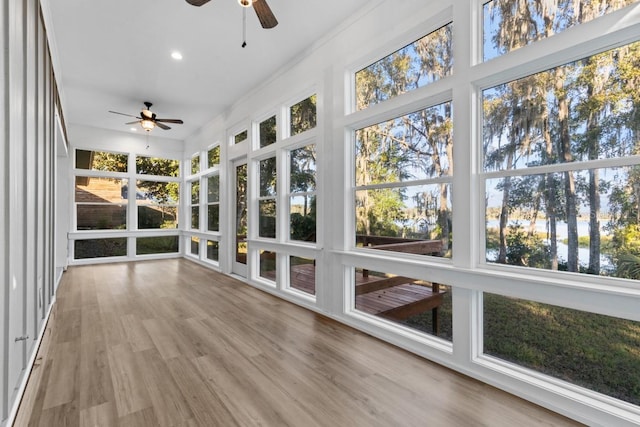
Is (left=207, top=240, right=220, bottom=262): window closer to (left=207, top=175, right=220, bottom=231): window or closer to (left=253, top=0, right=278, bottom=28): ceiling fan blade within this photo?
(left=207, top=175, right=220, bottom=231): window

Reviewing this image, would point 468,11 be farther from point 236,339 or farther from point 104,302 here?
point 104,302

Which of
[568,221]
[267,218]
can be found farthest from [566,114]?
[267,218]

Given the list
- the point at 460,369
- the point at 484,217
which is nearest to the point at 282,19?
the point at 484,217

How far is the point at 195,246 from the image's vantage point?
779cm

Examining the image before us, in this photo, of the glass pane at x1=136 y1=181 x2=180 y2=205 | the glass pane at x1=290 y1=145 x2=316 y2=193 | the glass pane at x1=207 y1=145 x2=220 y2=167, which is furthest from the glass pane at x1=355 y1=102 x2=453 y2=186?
the glass pane at x1=136 y1=181 x2=180 y2=205

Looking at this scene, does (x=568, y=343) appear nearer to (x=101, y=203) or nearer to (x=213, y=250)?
(x=213, y=250)

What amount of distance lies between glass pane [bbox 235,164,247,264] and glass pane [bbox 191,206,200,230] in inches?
85.6

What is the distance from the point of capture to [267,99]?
187 inches

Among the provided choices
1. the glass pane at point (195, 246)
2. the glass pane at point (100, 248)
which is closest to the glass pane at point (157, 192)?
the glass pane at point (100, 248)

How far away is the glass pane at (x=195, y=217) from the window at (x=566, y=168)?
22.1ft

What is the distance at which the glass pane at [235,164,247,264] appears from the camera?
223 inches

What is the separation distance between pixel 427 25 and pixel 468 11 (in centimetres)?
38

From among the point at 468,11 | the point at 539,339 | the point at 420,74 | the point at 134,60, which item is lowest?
the point at 539,339

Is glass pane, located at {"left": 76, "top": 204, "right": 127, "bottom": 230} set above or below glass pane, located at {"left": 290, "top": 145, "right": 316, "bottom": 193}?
below
